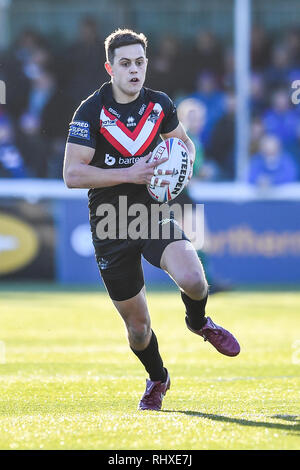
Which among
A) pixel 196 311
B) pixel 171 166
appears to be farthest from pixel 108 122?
pixel 196 311

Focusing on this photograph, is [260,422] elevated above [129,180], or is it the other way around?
[129,180]

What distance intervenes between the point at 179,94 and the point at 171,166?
35.8 feet

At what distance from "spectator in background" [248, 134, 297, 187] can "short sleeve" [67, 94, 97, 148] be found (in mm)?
9662

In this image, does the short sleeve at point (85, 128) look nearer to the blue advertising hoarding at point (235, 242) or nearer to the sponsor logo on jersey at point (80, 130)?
the sponsor logo on jersey at point (80, 130)

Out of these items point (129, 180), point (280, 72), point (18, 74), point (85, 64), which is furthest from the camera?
point (280, 72)

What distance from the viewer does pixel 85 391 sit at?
630 cm

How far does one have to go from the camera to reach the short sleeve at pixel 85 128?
557 cm

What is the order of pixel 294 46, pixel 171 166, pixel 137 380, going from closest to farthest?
pixel 171 166
pixel 137 380
pixel 294 46

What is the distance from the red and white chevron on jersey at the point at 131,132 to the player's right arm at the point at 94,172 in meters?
0.16

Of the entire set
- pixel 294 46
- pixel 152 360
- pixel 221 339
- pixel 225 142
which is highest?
pixel 294 46

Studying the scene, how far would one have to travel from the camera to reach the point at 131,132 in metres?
5.73

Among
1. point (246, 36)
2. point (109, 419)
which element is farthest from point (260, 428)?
point (246, 36)

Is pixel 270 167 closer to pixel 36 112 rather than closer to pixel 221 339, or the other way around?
pixel 36 112

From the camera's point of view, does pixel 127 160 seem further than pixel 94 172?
Yes
